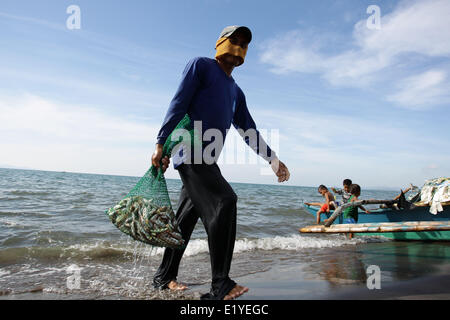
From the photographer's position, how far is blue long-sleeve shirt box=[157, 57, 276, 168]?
84.4 inches

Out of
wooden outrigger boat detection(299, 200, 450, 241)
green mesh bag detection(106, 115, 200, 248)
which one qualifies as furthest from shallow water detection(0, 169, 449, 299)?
green mesh bag detection(106, 115, 200, 248)

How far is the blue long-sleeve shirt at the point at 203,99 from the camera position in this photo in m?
2.14

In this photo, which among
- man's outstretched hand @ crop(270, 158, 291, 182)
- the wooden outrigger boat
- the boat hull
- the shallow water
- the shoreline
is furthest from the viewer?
the boat hull

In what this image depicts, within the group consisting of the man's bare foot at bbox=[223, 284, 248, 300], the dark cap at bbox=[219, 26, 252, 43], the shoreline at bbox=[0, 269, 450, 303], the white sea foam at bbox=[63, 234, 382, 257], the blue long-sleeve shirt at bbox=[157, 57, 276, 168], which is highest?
the dark cap at bbox=[219, 26, 252, 43]

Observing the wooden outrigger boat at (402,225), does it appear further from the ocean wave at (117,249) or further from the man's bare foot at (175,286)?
the man's bare foot at (175,286)

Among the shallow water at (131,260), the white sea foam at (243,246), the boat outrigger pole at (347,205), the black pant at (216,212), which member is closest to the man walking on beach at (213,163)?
the black pant at (216,212)

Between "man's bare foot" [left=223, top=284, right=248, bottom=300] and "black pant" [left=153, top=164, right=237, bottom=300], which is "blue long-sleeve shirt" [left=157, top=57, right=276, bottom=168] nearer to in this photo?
"black pant" [left=153, top=164, right=237, bottom=300]

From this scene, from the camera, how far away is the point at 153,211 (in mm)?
2127

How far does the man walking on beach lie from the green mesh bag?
3.8 inches

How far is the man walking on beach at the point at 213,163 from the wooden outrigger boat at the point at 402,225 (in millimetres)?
3350

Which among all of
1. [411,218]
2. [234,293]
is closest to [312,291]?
[234,293]
